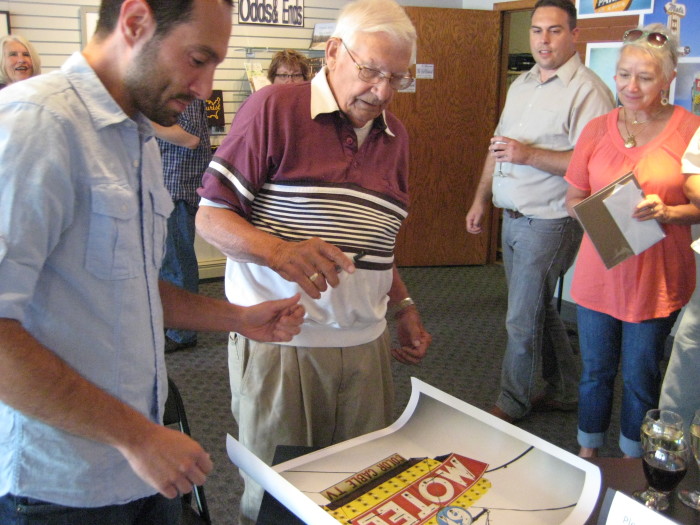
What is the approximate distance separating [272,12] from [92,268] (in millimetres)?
4870

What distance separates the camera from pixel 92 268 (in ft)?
3.33

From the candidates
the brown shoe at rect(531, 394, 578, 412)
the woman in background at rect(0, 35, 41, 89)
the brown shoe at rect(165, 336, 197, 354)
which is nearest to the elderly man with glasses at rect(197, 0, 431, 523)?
the brown shoe at rect(531, 394, 578, 412)

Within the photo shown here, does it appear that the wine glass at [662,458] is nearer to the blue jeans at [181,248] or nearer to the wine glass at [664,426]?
the wine glass at [664,426]

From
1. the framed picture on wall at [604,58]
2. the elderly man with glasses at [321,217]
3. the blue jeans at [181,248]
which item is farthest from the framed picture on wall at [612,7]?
the elderly man with glasses at [321,217]

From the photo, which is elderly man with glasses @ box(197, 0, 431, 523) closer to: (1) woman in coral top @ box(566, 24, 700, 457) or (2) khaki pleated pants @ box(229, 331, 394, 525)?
(2) khaki pleated pants @ box(229, 331, 394, 525)

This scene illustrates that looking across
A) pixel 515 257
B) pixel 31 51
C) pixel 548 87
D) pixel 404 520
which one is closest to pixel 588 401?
pixel 515 257

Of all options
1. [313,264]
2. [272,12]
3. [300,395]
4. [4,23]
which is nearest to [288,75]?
[272,12]

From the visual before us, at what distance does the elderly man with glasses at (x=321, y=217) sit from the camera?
1492mm

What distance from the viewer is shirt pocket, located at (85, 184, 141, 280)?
39.6 inches

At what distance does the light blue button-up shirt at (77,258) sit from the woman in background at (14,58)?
3.53 metres

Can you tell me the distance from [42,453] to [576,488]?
90 cm

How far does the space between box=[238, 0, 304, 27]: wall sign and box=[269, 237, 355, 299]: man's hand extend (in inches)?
174

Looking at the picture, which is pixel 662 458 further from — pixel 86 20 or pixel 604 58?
pixel 86 20

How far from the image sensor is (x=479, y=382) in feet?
12.3
